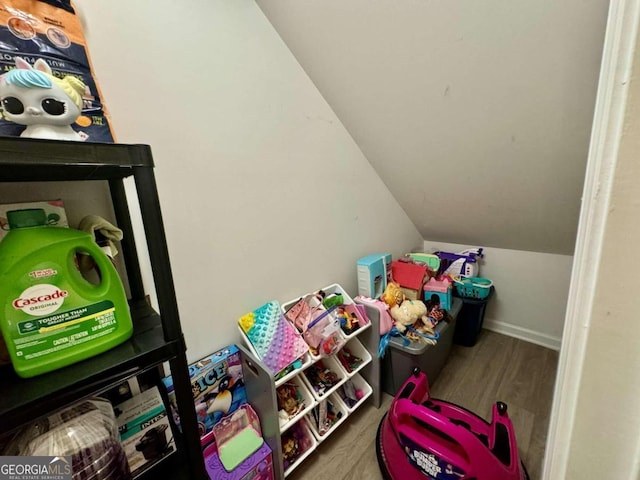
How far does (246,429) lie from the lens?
1.02 meters

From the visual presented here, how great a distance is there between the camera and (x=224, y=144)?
38.4 inches

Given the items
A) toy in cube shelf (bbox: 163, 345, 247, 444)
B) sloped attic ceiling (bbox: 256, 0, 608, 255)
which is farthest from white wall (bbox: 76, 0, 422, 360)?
sloped attic ceiling (bbox: 256, 0, 608, 255)

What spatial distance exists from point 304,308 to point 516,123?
3.96 ft

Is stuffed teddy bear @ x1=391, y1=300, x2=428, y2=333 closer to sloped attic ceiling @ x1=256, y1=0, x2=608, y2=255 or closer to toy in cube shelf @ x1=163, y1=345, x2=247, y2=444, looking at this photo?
sloped attic ceiling @ x1=256, y1=0, x2=608, y2=255

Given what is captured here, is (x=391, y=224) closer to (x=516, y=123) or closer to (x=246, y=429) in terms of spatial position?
(x=516, y=123)

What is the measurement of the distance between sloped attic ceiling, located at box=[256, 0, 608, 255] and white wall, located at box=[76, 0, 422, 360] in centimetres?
19

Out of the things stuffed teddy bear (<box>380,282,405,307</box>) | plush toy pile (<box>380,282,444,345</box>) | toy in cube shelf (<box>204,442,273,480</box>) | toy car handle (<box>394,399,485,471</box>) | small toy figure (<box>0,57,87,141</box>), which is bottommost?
toy in cube shelf (<box>204,442,273,480</box>)

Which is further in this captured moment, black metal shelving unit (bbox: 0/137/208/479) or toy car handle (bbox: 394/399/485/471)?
toy car handle (bbox: 394/399/485/471)

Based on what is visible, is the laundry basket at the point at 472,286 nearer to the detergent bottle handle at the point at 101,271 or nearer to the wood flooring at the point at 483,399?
the wood flooring at the point at 483,399

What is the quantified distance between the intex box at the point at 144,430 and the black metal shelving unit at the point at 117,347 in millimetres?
30

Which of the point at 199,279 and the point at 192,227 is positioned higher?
the point at 192,227

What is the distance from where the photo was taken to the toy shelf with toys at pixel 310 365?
1.00 meters

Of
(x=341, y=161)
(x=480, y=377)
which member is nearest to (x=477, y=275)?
(x=480, y=377)

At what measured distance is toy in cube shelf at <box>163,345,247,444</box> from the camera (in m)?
0.96
